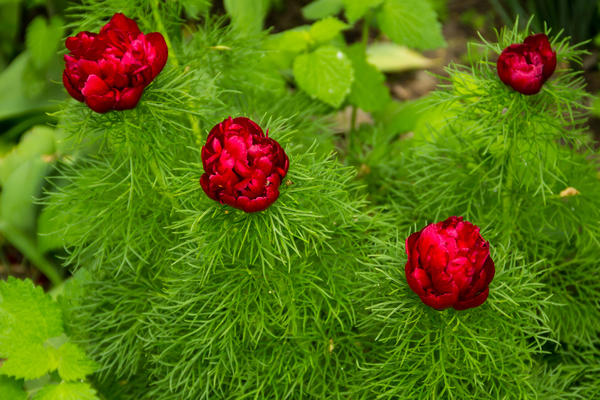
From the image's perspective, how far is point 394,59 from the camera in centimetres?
269

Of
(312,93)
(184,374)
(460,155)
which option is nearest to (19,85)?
(312,93)

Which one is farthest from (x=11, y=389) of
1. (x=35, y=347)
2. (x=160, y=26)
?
(x=160, y=26)

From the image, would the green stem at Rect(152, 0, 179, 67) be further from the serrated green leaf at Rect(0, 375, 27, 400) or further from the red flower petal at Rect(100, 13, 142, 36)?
the serrated green leaf at Rect(0, 375, 27, 400)

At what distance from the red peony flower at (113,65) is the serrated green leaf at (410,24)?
0.91m

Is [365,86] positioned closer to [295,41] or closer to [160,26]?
[295,41]

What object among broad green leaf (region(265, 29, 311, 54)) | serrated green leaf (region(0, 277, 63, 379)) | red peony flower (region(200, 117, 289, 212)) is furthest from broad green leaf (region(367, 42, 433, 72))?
red peony flower (region(200, 117, 289, 212))

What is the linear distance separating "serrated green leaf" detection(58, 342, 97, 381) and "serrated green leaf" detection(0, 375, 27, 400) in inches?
5.4

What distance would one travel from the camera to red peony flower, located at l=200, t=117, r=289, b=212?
0.85 meters

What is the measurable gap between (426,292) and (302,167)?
0.88 ft

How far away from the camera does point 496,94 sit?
1092mm

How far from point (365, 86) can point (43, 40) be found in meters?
1.10

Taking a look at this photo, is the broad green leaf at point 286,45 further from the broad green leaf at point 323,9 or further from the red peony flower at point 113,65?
the red peony flower at point 113,65

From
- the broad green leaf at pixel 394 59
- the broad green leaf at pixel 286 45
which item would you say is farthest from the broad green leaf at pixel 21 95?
the broad green leaf at pixel 394 59

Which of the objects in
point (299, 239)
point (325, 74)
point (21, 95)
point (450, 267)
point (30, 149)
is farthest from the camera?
point (21, 95)
